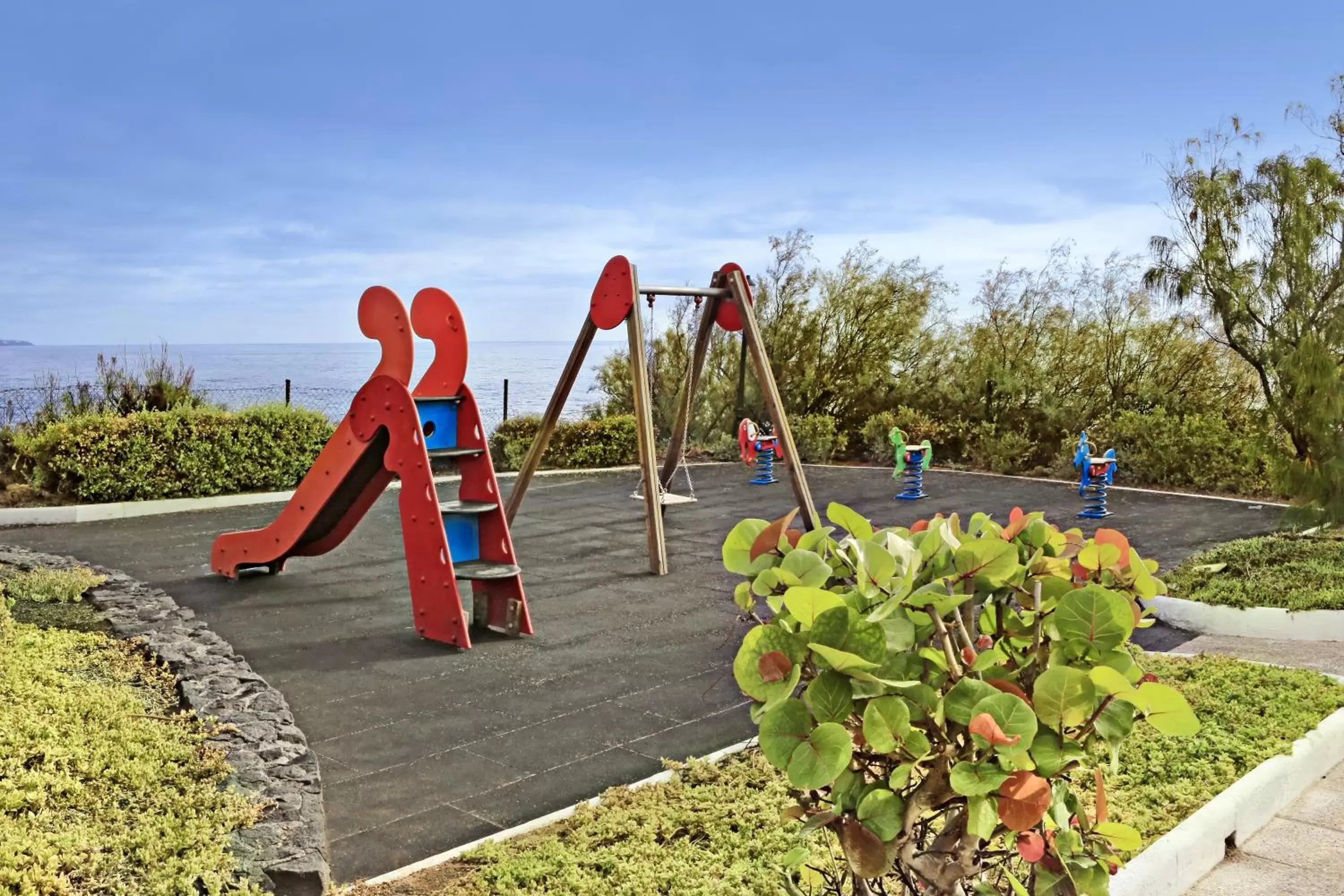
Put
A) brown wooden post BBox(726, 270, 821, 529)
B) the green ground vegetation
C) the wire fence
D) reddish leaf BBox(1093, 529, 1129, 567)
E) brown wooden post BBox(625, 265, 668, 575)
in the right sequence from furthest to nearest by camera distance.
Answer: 1. the wire fence
2. brown wooden post BBox(726, 270, 821, 529)
3. brown wooden post BBox(625, 265, 668, 575)
4. the green ground vegetation
5. reddish leaf BBox(1093, 529, 1129, 567)

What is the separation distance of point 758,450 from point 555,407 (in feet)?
13.6

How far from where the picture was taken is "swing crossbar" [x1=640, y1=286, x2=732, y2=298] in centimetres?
827

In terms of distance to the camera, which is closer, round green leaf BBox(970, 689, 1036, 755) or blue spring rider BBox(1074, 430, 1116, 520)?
round green leaf BBox(970, 689, 1036, 755)

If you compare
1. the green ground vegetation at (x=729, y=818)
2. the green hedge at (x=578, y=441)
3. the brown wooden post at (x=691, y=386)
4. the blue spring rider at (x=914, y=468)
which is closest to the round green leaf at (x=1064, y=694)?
the green ground vegetation at (x=729, y=818)

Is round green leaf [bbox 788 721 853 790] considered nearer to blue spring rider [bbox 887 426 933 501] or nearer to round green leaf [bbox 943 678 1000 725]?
round green leaf [bbox 943 678 1000 725]

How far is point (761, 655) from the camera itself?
1.65 m

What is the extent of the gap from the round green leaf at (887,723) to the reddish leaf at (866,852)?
197 mm

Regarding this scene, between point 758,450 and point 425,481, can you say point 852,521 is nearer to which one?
point 425,481

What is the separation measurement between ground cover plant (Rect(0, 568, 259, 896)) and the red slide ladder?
1642mm

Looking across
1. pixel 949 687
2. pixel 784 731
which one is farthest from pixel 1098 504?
pixel 784 731

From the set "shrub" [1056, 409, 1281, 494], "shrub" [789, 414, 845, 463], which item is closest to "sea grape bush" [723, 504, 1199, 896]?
"shrub" [1056, 409, 1281, 494]

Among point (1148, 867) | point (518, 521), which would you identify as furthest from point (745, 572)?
point (518, 521)

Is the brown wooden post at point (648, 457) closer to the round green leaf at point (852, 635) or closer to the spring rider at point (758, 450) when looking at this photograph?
the spring rider at point (758, 450)

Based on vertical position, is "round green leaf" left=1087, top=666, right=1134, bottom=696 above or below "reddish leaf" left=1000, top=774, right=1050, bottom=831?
above
